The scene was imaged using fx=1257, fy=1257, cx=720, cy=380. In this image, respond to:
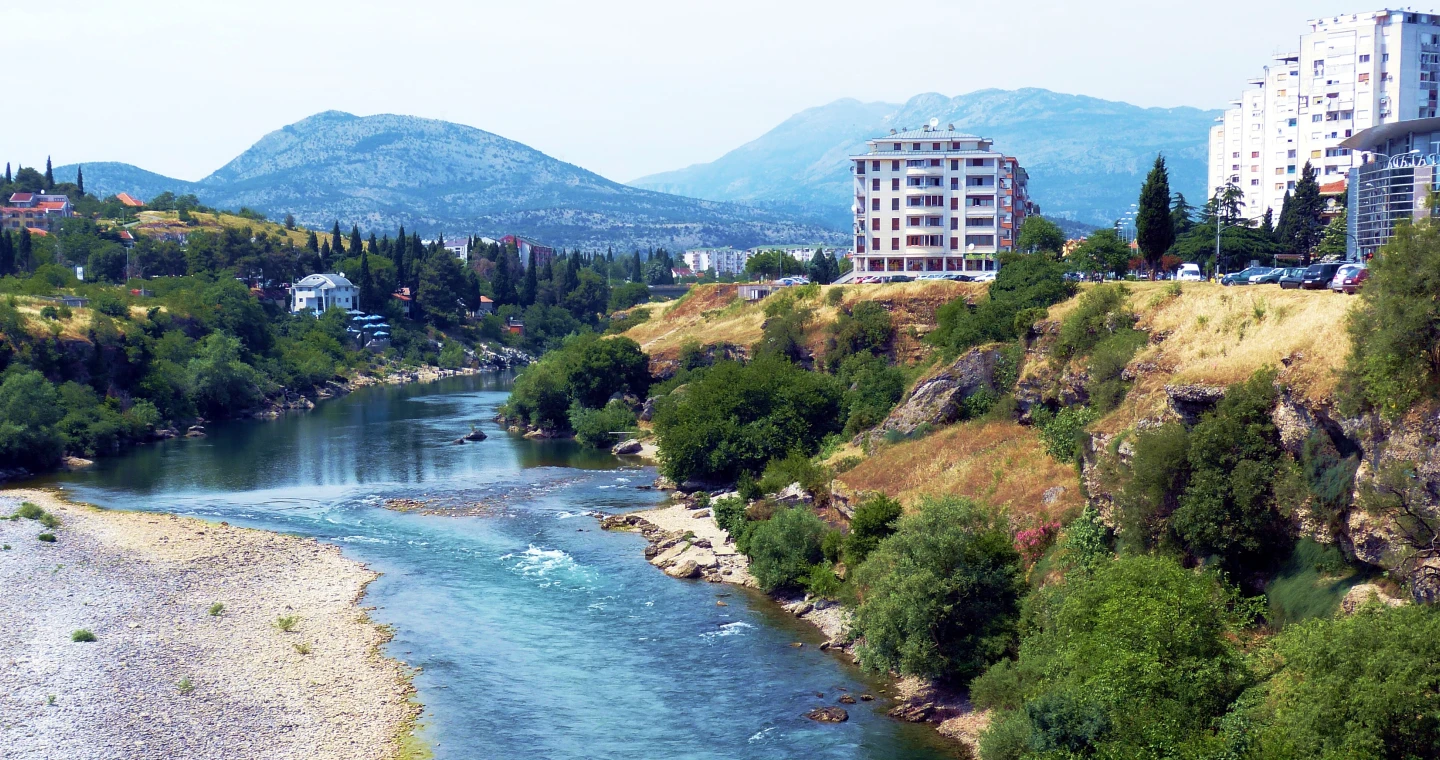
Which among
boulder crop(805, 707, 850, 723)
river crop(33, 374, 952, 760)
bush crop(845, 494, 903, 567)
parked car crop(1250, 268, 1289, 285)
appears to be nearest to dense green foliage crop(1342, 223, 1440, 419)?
river crop(33, 374, 952, 760)

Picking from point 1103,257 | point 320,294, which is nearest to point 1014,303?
point 1103,257

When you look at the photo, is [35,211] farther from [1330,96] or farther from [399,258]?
[1330,96]

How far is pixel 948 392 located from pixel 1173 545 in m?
23.1

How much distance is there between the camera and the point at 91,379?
96938 mm

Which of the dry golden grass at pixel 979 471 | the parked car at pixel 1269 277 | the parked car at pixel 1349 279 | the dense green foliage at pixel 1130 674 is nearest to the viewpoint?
the dense green foliage at pixel 1130 674

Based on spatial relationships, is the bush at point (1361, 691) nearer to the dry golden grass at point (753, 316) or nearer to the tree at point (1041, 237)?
the dry golden grass at point (753, 316)

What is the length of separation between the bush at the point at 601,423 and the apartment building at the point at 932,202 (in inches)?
1321

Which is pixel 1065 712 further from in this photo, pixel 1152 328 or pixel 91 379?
pixel 91 379

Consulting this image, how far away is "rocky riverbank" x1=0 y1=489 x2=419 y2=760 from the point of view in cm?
3303

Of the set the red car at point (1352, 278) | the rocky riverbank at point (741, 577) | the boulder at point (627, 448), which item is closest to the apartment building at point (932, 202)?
the boulder at point (627, 448)

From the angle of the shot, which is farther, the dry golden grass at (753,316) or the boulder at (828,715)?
the dry golden grass at (753,316)

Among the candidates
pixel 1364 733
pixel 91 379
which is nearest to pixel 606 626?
pixel 1364 733

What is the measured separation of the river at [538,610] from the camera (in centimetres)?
3347

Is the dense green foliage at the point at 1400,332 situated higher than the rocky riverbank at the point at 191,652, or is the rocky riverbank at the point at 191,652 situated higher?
the dense green foliage at the point at 1400,332
